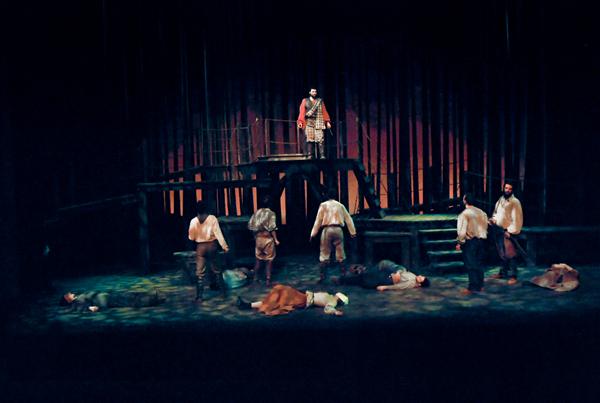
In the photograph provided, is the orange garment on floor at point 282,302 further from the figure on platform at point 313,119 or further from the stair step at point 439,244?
the figure on platform at point 313,119

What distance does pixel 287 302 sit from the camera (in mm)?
9555

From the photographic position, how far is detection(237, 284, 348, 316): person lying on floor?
947 centimetres

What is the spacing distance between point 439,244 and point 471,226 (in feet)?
7.56

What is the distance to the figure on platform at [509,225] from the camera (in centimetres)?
1117

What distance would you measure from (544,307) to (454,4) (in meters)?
9.72

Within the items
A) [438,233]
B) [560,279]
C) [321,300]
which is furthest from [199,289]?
[560,279]

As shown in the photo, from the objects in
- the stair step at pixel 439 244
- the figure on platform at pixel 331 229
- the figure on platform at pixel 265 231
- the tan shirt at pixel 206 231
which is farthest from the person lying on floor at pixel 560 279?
the tan shirt at pixel 206 231

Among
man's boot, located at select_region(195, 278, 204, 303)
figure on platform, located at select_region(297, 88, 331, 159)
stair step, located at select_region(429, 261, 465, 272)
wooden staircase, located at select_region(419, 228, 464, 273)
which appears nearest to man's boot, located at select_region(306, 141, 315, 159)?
figure on platform, located at select_region(297, 88, 331, 159)

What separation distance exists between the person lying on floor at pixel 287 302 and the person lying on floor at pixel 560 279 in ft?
12.8

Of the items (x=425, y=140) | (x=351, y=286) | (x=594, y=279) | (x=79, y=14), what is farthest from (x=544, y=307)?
(x=79, y=14)

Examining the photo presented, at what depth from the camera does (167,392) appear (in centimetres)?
657

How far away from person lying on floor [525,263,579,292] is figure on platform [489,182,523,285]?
0.62 meters

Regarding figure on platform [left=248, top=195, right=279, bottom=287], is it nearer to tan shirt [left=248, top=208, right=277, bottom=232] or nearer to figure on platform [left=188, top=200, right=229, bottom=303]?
tan shirt [left=248, top=208, right=277, bottom=232]

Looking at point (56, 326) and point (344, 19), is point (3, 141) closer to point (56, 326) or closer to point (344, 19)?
point (56, 326)
